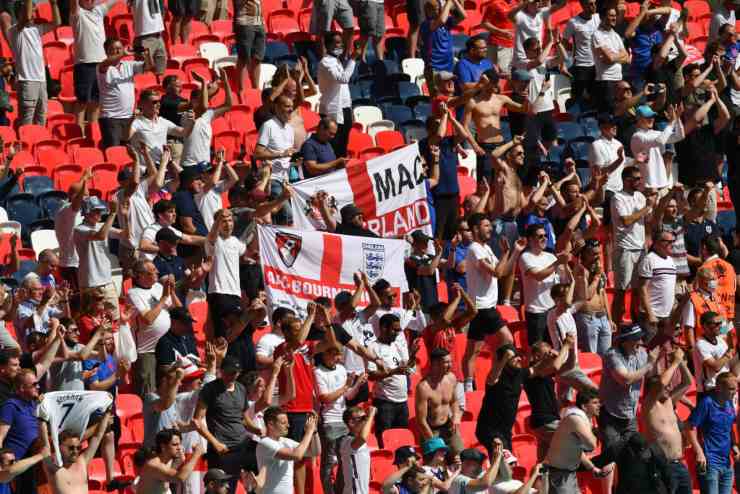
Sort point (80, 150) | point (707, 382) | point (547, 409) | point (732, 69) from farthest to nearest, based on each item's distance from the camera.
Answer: point (732, 69) → point (80, 150) → point (707, 382) → point (547, 409)

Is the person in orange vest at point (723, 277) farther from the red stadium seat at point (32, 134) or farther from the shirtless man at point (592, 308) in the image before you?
the red stadium seat at point (32, 134)

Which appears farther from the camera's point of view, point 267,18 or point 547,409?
point 267,18

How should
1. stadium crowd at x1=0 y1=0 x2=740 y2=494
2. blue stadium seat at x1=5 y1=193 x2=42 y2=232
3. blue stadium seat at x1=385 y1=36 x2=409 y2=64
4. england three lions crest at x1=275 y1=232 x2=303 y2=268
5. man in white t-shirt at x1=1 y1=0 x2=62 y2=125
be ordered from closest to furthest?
stadium crowd at x1=0 y1=0 x2=740 y2=494
england three lions crest at x1=275 y1=232 x2=303 y2=268
blue stadium seat at x1=5 y1=193 x2=42 y2=232
man in white t-shirt at x1=1 y1=0 x2=62 y2=125
blue stadium seat at x1=385 y1=36 x2=409 y2=64

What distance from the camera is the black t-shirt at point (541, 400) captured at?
51.6ft

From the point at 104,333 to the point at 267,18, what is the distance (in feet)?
25.0

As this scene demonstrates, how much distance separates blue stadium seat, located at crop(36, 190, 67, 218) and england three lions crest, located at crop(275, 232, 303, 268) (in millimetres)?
2405

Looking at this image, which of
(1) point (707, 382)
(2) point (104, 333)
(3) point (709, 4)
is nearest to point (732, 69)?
(3) point (709, 4)

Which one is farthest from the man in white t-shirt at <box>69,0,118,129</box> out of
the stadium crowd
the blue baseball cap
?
the blue baseball cap

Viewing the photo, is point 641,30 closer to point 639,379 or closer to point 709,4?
point 709,4

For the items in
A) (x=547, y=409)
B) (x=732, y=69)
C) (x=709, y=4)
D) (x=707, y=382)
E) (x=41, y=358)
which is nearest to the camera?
(x=41, y=358)

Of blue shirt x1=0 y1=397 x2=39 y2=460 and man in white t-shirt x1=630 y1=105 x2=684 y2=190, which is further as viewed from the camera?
man in white t-shirt x1=630 y1=105 x2=684 y2=190

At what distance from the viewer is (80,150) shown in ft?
61.1

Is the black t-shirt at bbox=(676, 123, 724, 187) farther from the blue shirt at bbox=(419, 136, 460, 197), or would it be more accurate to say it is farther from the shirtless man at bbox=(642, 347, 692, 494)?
the shirtless man at bbox=(642, 347, 692, 494)

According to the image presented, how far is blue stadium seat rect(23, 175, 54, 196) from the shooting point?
18.0m
